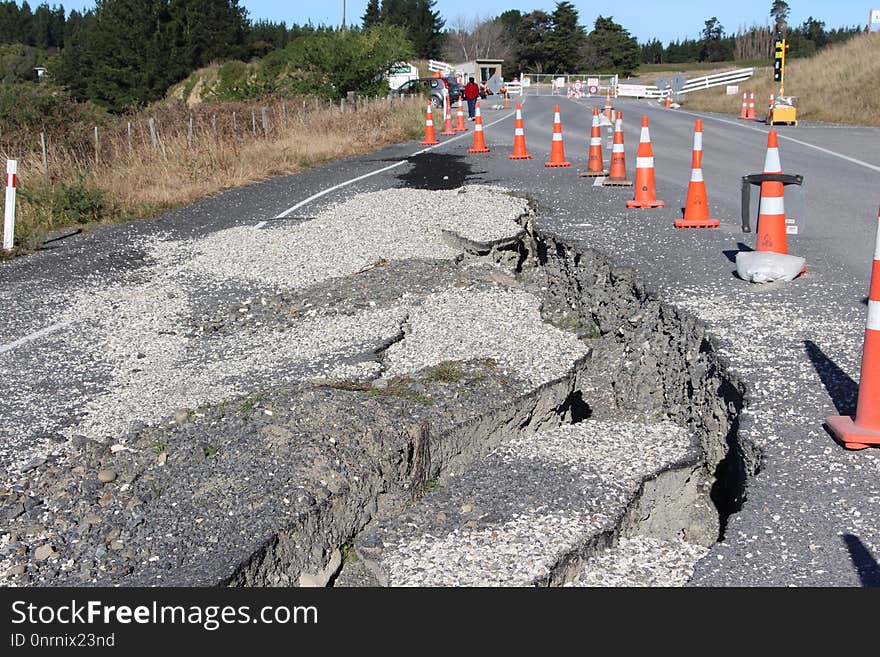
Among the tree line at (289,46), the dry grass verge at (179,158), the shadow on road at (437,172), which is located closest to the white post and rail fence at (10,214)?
the dry grass verge at (179,158)

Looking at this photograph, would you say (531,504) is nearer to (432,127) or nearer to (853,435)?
(853,435)

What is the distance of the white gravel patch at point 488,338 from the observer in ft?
16.5

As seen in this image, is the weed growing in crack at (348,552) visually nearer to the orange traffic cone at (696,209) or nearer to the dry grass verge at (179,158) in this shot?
the orange traffic cone at (696,209)

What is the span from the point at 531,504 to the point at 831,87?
32751 mm

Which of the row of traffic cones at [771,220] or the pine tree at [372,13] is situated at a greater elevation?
the pine tree at [372,13]

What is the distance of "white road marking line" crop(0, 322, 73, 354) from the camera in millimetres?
5965

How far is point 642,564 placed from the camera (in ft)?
10.5

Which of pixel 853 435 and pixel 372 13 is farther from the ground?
pixel 372 13

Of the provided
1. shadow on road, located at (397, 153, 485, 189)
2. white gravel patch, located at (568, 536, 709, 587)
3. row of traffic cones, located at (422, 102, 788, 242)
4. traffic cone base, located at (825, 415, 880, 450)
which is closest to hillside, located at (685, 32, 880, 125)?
shadow on road, located at (397, 153, 485, 189)

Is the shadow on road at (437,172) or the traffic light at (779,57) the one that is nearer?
the shadow on road at (437,172)

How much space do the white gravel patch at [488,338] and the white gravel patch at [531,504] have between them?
700 millimetres

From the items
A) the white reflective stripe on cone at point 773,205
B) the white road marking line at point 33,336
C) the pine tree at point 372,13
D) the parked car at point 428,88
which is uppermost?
the pine tree at point 372,13

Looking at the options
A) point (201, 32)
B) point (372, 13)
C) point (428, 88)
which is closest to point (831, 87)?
point (428, 88)

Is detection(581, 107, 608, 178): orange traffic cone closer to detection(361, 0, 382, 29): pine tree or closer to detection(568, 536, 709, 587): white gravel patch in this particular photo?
detection(568, 536, 709, 587): white gravel patch
